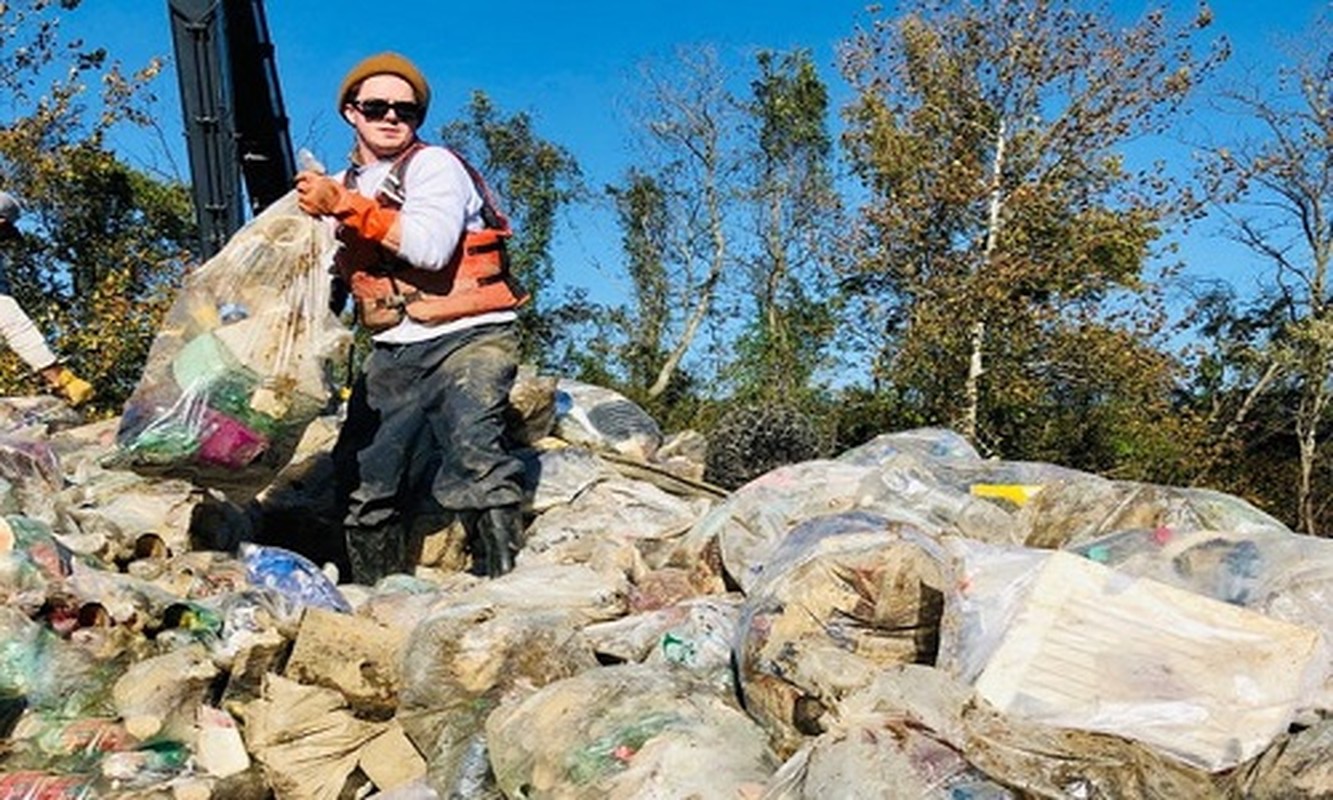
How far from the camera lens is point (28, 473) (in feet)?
11.9

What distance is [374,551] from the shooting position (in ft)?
11.6

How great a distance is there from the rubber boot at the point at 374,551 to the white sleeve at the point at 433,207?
2.61 ft

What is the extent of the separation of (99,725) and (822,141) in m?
A: 19.4

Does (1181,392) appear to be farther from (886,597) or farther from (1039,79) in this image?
(886,597)

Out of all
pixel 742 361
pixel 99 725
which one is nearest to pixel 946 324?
pixel 742 361

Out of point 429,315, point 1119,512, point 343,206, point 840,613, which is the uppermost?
point 343,206

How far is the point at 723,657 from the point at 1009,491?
4.93ft

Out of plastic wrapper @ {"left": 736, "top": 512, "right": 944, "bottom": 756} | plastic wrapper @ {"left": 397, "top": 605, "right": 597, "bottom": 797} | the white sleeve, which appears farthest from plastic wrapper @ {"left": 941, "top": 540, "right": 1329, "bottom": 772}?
the white sleeve

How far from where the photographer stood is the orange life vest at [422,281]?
132 inches

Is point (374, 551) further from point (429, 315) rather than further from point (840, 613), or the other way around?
point (840, 613)

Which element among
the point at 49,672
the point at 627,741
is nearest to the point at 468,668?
the point at 627,741

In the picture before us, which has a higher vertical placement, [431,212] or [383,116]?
[383,116]

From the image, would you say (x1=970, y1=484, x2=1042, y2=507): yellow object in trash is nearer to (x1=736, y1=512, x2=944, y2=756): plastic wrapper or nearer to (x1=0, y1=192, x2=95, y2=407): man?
(x1=736, y1=512, x2=944, y2=756): plastic wrapper

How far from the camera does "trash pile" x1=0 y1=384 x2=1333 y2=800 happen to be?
1.75 meters
